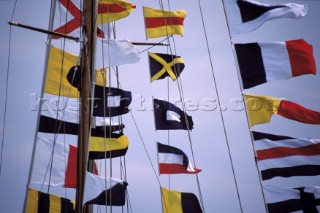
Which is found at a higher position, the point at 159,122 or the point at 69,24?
the point at 69,24

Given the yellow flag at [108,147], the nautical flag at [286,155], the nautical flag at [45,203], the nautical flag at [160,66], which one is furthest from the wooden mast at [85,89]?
the nautical flag at [286,155]

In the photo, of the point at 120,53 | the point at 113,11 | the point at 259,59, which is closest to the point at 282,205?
the point at 259,59

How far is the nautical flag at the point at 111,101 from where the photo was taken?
756 cm

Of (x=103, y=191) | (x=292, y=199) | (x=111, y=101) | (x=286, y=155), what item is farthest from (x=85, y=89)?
(x=292, y=199)

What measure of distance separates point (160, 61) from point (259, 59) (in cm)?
378

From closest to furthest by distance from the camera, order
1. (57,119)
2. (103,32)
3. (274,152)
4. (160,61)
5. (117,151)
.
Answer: (274,152)
(117,151)
(57,119)
(160,61)
(103,32)

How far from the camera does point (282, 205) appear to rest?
6.41m

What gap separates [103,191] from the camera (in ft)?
19.3

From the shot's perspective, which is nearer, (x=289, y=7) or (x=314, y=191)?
(x=314, y=191)

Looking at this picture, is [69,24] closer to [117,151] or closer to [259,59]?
[117,151]

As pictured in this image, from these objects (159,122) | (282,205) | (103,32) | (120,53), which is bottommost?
(282,205)

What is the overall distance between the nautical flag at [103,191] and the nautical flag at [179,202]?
55.1 inches

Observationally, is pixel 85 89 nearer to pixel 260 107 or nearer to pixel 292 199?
pixel 260 107

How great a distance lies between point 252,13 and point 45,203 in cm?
844
